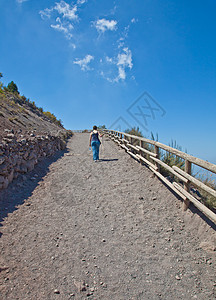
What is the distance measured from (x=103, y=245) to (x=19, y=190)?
3.29 meters

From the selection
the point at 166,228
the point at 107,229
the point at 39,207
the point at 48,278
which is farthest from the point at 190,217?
the point at 39,207

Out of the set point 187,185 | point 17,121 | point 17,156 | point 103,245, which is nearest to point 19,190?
point 17,156

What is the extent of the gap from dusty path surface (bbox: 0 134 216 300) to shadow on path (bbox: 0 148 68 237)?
3 centimetres

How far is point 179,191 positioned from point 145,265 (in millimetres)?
2053

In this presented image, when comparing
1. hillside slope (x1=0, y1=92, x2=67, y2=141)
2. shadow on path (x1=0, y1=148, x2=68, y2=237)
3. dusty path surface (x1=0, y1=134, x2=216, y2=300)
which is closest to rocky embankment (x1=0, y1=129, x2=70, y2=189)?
shadow on path (x1=0, y1=148, x2=68, y2=237)

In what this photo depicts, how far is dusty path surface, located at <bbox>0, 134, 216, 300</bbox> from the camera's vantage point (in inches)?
106

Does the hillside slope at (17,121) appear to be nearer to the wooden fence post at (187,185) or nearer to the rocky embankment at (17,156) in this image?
the rocky embankment at (17,156)

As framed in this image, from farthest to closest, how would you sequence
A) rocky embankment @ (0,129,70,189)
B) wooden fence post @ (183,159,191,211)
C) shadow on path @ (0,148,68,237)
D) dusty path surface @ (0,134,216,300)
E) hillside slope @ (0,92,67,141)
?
hillside slope @ (0,92,67,141)
rocky embankment @ (0,129,70,189)
shadow on path @ (0,148,68,237)
wooden fence post @ (183,159,191,211)
dusty path surface @ (0,134,216,300)

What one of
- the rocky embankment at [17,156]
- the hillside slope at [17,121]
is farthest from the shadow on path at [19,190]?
the hillside slope at [17,121]

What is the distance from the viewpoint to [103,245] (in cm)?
351

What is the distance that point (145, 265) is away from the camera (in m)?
3.06

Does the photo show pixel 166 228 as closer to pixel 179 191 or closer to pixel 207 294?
pixel 179 191

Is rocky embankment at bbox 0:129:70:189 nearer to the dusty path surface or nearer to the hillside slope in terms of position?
the dusty path surface

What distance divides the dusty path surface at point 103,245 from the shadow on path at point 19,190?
3 cm
